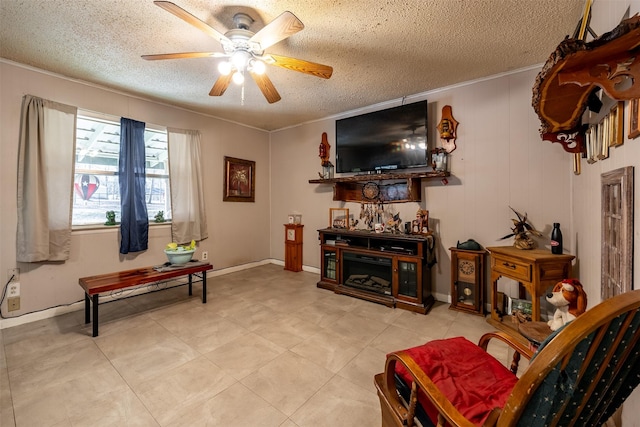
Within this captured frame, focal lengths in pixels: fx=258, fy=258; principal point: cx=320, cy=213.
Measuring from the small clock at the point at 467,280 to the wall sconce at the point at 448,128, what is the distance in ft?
4.18

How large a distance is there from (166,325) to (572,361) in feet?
9.94

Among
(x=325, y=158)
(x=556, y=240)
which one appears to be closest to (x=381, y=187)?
(x=325, y=158)

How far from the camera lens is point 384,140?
3.54 metres

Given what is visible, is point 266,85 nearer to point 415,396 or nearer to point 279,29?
point 279,29

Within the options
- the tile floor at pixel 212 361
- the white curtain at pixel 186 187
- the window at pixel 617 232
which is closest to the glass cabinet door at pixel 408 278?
the tile floor at pixel 212 361

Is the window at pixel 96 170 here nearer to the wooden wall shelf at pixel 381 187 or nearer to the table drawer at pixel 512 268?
the wooden wall shelf at pixel 381 187

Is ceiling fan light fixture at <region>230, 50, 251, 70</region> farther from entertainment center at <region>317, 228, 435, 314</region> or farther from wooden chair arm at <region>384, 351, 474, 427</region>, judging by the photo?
entertainment center at <region>317, 228, 435, 314</region>

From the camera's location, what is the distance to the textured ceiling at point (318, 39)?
188cm

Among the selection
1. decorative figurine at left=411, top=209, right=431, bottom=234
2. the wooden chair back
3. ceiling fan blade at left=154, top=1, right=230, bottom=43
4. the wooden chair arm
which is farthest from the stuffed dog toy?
ceiling fan blade at left=154, top=1, right=230, bottom=43

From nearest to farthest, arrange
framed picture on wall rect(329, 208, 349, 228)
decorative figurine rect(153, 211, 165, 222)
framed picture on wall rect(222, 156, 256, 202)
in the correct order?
1. decorative figurine rect(153, 211, 165, 222)
2. framed picture on wall rect(329, 208, 349, 228)
3. framed picture on wall rect(222, 156, 256, 202)

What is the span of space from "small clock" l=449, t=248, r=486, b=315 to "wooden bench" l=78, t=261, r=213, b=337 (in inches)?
116

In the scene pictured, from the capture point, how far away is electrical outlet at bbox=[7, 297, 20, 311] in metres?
2.60

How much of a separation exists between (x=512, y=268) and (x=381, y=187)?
186cm

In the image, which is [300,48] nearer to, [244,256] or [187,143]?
[187,143]
